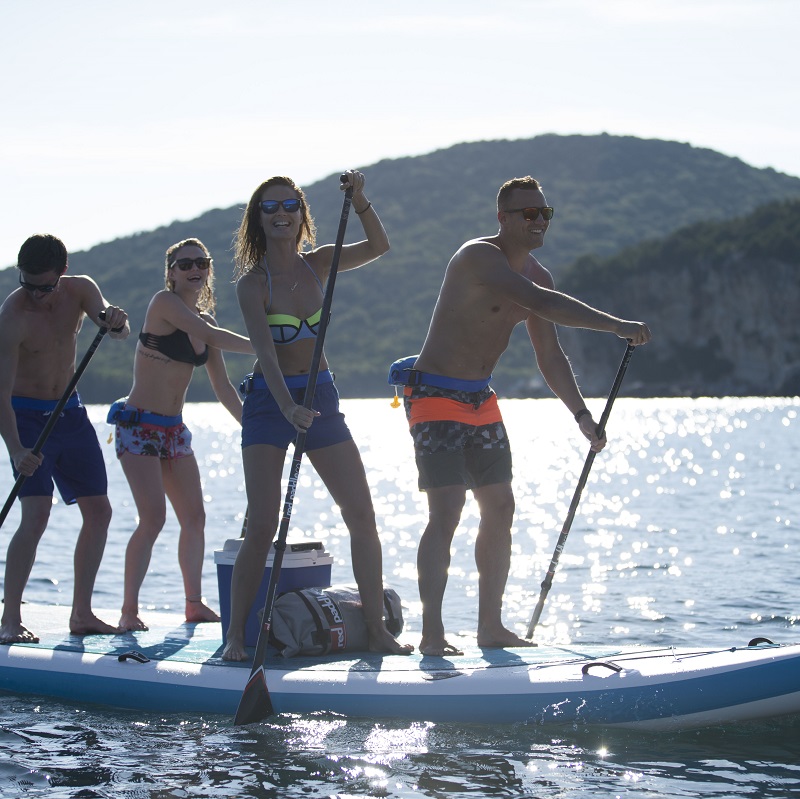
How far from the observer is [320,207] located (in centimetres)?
18400

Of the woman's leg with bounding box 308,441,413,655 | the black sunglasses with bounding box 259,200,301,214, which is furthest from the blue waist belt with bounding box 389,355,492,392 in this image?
the black sunglasses with bounding box 259,200,301,214

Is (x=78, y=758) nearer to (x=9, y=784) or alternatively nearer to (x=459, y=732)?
(x=9, y=784)

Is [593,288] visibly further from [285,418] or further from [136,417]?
[285,418]

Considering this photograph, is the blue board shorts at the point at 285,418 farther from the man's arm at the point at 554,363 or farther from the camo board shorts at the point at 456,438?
the man's arm at the point at 554,363

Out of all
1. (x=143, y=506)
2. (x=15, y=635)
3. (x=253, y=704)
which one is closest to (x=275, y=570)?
(x=253, y=704)

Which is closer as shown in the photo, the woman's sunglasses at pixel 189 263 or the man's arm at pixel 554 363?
the man's arm at pixel 554 363

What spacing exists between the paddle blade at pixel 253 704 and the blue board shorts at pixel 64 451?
191 cm

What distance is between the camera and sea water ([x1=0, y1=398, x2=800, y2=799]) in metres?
5.59

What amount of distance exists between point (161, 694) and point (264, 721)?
72 centimetres

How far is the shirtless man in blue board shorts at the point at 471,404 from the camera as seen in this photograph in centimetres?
663

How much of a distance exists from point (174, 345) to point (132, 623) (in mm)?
1860

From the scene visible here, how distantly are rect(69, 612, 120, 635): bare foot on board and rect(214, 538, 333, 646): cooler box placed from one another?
3.33 feet

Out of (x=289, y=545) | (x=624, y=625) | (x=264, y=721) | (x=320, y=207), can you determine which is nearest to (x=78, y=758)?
(x=264, y=721)

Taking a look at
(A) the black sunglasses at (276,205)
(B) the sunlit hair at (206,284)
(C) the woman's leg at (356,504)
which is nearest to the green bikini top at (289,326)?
(A) the black sunglasses at (276,205)
